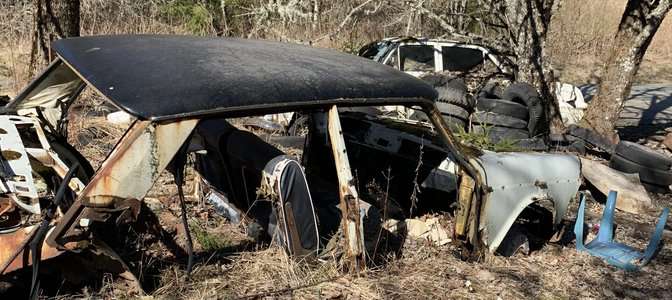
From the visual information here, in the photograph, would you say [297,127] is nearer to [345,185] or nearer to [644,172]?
[644,172]

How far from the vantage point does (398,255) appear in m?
3.94

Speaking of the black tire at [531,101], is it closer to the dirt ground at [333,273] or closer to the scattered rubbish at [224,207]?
the dirt ground at [333,273]

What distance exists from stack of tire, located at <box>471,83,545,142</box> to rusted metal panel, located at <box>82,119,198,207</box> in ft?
16.7

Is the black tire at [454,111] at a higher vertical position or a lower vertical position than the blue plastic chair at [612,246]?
higher

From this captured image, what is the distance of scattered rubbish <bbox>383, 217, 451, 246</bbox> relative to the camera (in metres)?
4.18

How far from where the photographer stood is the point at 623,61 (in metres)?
7.99

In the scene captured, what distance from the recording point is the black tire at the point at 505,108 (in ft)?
24.1

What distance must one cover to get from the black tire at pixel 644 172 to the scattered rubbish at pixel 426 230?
3407 millimetres

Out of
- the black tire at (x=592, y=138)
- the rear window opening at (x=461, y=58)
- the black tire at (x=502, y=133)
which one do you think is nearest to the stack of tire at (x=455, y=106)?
the black tire at (x=502, y=133)

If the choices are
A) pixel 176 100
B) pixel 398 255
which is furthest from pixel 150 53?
pixel 398 255

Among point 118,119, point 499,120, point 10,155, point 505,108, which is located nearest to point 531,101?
point 505,108

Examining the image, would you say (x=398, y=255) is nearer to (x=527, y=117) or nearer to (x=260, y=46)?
(x=260, y=46)

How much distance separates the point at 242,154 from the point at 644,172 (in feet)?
16.2

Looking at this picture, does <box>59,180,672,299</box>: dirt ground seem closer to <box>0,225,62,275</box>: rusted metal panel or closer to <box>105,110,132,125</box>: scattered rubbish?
<box>0,225,62,275</box>: rusted metal panel
